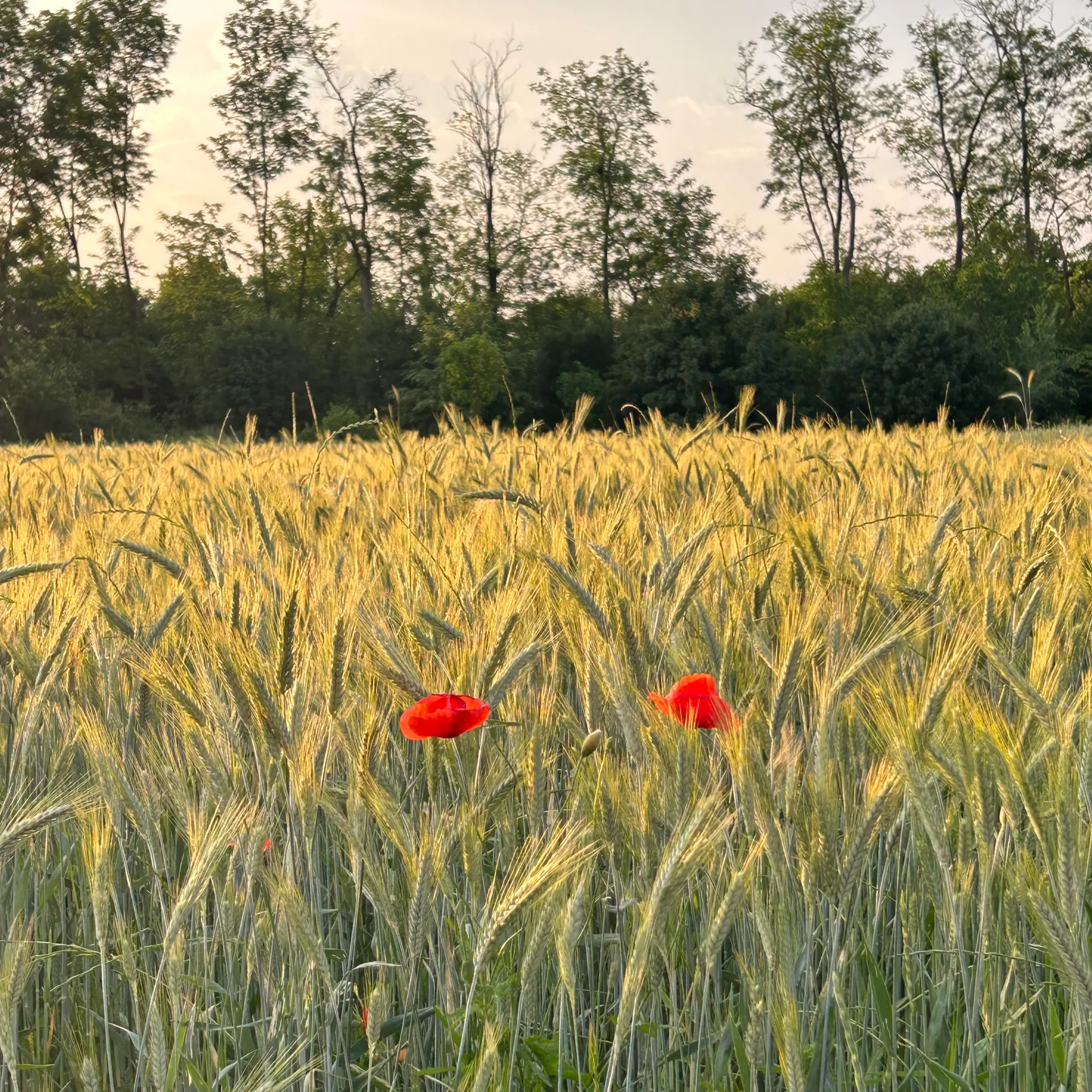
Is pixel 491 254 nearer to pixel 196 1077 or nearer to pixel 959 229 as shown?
pixel 959 229

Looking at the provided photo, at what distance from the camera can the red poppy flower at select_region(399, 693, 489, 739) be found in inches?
46.8

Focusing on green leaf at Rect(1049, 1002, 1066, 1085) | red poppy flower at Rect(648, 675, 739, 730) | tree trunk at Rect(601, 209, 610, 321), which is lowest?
green leaf at Rect(1049, 1002, 1066, 1085)

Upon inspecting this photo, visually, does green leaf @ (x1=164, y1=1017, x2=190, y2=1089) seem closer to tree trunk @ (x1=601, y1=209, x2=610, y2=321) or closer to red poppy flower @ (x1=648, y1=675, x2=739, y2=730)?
red poppy flower @ (x1=648, y1=675, x2=739, y2=730)

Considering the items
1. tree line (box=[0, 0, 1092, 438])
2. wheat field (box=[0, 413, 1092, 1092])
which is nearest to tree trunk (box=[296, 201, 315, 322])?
tree line (box=[0, 0, 1092, 438])

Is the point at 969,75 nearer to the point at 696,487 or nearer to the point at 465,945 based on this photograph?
the point at 696,487

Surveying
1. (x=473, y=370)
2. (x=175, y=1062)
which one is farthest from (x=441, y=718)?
(x=473, y=370)

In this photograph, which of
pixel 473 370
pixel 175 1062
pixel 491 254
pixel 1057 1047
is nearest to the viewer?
pixel 175 1062

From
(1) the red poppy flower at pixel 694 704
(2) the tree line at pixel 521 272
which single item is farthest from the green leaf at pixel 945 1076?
(2) the tree line at pixel 521 272

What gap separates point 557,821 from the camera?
115 centimetres

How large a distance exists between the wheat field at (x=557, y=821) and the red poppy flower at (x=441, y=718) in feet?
0.20

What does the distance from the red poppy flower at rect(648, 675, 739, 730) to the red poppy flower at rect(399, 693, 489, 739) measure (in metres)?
0.20

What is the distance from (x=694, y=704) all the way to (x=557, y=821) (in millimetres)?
208

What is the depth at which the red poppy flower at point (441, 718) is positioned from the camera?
1.19 metres

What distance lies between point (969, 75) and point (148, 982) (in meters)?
38.7
